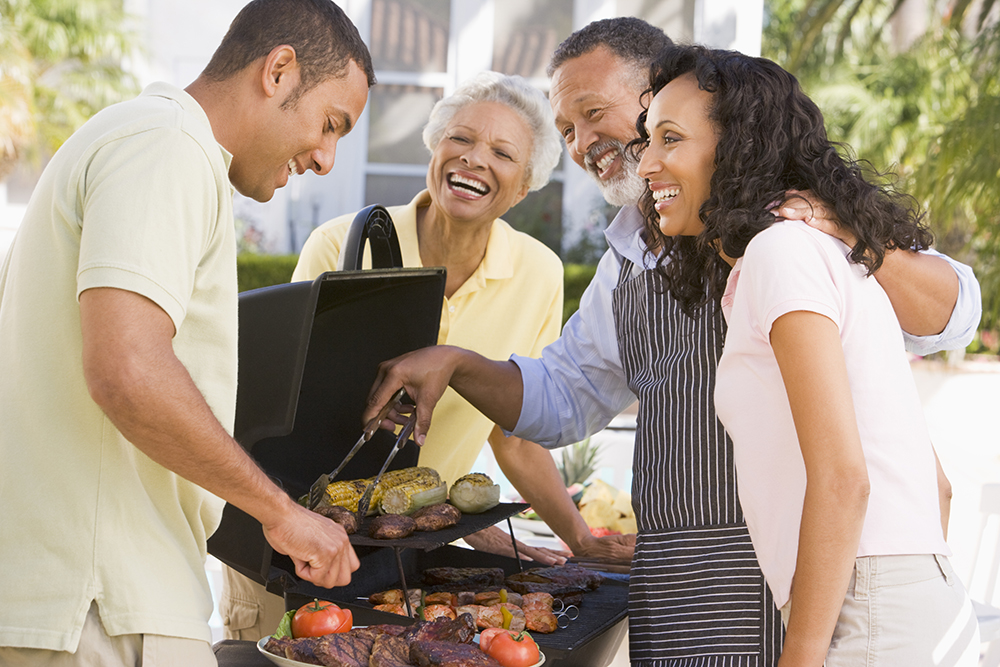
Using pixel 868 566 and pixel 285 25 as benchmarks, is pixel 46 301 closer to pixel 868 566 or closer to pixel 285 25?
pixel 285 25

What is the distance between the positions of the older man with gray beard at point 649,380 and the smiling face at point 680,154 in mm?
203

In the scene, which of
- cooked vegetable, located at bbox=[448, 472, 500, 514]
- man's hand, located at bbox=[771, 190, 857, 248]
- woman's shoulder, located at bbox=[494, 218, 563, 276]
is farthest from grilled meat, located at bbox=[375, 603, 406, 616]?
woman's shoulder, located at bbox=[494, 218, 563, 276]

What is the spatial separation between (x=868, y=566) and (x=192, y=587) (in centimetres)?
102

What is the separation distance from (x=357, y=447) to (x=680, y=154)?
858 mm

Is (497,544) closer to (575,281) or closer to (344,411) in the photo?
(344,411)

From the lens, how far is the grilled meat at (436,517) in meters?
1.79


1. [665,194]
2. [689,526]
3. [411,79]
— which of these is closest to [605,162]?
[665,194]

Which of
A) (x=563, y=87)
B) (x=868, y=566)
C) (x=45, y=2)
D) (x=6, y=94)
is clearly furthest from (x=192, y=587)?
(x=45, y=2)

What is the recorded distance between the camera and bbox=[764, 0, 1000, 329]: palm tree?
6.79 m

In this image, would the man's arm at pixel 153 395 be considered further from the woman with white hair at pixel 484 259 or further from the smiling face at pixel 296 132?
the woman with white hair at pixel 484 259

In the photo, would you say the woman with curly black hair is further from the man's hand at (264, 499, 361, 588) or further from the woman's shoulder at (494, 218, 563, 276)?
the woman's shoulder at (494, 218, 563, 276)

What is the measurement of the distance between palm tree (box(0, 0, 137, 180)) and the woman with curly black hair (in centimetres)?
1092

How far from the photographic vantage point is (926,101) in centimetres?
1338

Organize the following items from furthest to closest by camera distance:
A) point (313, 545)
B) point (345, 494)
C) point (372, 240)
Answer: point (372, 240)
point (345, 494)
point (313, 545)
